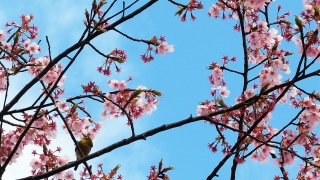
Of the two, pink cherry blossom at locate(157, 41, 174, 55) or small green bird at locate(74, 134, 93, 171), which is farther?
small green bird at locate(74, 134, 93, 171)

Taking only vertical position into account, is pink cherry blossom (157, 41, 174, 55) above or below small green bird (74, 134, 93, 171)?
above

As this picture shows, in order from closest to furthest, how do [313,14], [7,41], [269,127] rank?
[313,14], [269,127], [7,41]

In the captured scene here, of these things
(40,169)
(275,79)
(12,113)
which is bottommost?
(40,169)

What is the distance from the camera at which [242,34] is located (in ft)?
24.5

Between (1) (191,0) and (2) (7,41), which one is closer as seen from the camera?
(1) (191,0)

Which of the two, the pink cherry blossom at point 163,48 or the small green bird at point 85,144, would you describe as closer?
the pink cherry blossom at point 163,48

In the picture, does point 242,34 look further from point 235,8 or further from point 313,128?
point 313,128

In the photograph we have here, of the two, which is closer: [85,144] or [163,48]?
[163,48]

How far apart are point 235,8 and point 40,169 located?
3.76 metres

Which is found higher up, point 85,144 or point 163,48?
point 163,48

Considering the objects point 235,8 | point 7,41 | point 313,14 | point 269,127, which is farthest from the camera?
point 7,41

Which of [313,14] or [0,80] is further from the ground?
[313,14]

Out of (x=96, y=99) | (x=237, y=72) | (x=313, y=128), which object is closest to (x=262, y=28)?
(x=237, y=72)

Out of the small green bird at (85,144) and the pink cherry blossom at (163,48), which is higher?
the pink cherry blossom at (163,48)
